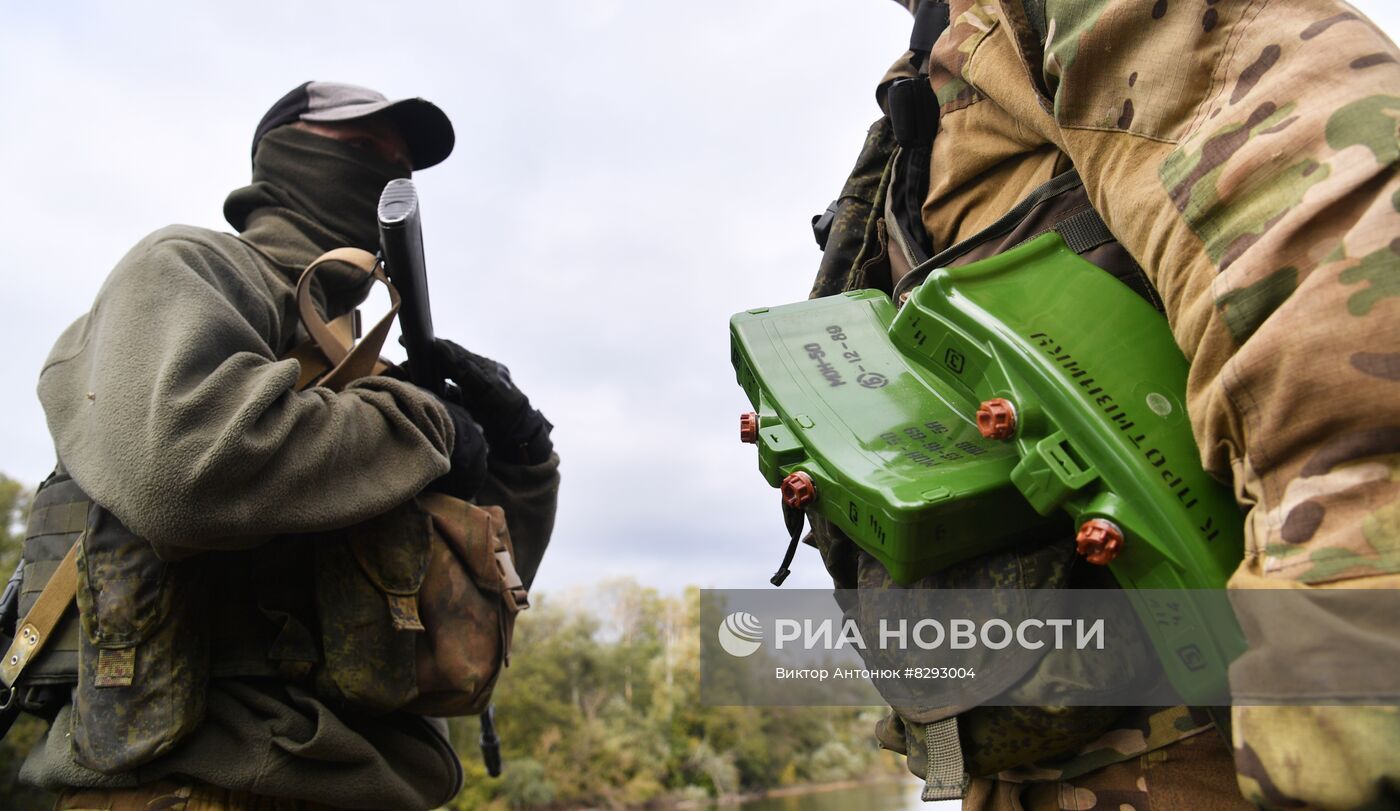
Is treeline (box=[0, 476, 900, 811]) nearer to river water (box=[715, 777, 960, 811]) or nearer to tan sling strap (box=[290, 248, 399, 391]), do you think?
river water (box=[715, 777, 960, 811])

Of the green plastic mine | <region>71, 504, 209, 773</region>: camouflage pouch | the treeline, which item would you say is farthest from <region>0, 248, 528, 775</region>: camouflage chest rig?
the treeline

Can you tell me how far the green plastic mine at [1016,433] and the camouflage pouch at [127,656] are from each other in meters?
1.71

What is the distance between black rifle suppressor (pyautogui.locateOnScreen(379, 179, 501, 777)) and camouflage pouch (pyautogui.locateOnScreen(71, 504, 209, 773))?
1164 millimetres

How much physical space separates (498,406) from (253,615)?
1.16 metres

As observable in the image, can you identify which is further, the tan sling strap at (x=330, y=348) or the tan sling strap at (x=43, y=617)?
the tan sling strap at (x=330, y=348)

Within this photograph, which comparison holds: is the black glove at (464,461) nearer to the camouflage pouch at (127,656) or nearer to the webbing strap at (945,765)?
the camouflage pouch at (127,656)

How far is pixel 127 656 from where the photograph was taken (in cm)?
237

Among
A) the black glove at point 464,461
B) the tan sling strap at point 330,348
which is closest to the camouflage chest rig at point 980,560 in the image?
the black glove at point 464,461

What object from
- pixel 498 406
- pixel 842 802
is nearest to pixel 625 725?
pixel 842 802

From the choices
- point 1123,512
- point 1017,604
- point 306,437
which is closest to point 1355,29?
point 1123,512

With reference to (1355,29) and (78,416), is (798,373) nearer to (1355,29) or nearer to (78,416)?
(1355,29)

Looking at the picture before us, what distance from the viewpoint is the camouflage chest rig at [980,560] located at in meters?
1.46

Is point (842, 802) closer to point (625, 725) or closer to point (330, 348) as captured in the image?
point (625, 725)

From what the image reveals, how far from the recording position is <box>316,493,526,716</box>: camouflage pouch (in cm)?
264
